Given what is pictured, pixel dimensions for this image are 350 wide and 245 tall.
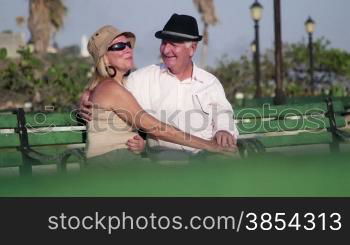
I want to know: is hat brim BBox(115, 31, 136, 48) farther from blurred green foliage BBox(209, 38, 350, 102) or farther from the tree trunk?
blurred green foliage BBox(209, 38, 350, 102)

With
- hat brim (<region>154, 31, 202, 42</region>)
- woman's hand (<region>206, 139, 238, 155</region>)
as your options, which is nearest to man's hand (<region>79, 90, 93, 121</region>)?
hat brim (<region>154, 31, 202, 42</region>)

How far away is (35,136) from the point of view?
490 centimetres

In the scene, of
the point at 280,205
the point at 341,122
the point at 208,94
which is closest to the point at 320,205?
the point at 280,205

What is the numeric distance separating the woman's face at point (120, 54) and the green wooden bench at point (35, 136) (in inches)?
28.9

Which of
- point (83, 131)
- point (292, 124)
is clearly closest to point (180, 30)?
point (83, 131)

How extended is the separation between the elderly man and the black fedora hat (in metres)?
0.07

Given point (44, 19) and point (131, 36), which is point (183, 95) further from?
point (44, 19)

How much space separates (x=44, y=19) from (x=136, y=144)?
110 feet

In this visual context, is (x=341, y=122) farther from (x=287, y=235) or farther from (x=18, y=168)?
(x=287, y=235)

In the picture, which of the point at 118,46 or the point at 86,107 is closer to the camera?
the point at 118,46

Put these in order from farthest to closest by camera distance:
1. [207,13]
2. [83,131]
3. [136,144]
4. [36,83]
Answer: [207,13] → [36,83] → [83,131] → [136,144]

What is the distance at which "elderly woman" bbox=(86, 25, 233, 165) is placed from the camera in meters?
3.78

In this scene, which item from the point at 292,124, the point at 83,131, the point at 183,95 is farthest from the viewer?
the point at 292,124

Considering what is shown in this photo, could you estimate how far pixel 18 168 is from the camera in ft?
14.9
